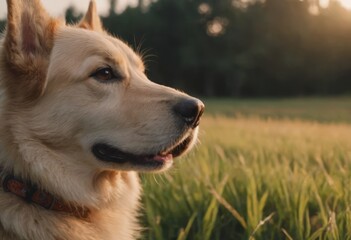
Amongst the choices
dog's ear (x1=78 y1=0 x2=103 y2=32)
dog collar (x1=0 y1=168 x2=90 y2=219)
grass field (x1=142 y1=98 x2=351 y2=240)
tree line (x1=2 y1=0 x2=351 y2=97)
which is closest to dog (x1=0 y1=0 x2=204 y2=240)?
dog collar (x1=0 y1=168 x2=90 y2=219)

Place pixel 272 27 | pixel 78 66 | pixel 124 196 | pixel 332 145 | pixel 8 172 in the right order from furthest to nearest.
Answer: pixel 272 27
pixel 332 145
pixel 124 196
pixel 78 66
pixel 8 172

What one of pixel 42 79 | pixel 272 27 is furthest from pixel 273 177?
pixel 272 27

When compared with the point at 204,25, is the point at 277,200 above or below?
above

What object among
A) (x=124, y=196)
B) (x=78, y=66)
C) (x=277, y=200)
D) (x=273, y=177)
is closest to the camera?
(x=78, y=66)

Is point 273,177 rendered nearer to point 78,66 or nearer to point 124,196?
point 124,196

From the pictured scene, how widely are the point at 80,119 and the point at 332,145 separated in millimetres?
3613

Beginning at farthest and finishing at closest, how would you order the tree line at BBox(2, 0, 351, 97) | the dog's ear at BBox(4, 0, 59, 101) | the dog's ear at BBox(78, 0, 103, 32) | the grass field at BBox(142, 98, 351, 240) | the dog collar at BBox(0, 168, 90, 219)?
the tree line at BBox(2, 0, 351, 97)
the dog's ear at BBox(78, 0, 103, 32)
the grass field at BBox(142, 98, 351, 240)
the dog's ear at BBox(4, 0, 59, 101)
the dog collar at BBox(0, 168, 90, 219)

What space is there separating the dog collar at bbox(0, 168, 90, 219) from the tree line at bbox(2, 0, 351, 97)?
44.3 meters

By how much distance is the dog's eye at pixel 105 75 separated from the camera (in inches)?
118

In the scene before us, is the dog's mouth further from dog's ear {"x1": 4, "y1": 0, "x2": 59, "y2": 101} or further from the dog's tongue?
dog's ear {"x1": 4, "y1": 0, "x2": 59, "y2": 101}

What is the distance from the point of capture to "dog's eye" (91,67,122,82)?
300cm

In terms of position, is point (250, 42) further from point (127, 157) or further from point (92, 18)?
point (127, 157)

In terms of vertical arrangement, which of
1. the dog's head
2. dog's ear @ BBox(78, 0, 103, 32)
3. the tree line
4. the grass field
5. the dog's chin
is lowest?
the tree line

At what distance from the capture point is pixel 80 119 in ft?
9.53
